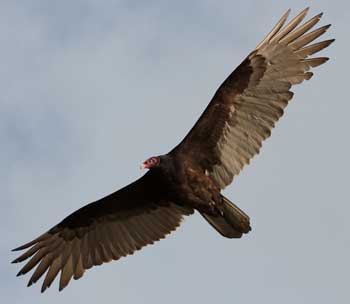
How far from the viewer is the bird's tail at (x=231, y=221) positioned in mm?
13555

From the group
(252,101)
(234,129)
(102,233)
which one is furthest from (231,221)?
(102,233)

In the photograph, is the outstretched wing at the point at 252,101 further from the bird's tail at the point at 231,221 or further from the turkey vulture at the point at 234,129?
the bird's tail at the point at 231,221

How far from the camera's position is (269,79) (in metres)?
13.9

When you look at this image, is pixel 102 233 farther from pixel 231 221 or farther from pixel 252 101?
pixel 252 101

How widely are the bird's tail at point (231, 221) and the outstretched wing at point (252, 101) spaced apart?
45 cm

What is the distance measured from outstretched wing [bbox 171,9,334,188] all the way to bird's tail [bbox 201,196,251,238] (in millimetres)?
454

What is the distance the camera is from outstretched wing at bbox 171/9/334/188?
13.8 metres

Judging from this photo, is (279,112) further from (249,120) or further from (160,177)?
(160,177)

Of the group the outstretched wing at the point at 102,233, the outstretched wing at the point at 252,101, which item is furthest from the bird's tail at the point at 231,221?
the outstretched wing at the point at 102,233

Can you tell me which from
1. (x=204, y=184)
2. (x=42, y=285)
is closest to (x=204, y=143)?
(x=204, y=184)

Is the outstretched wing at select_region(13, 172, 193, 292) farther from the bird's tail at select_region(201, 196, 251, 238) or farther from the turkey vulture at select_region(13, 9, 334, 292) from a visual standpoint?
the bird's tail at select_region(201, 196, 251, 238)

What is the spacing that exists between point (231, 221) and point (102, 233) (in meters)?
2.18

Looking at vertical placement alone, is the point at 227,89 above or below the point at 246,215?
above

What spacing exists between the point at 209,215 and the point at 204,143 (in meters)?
0.91
